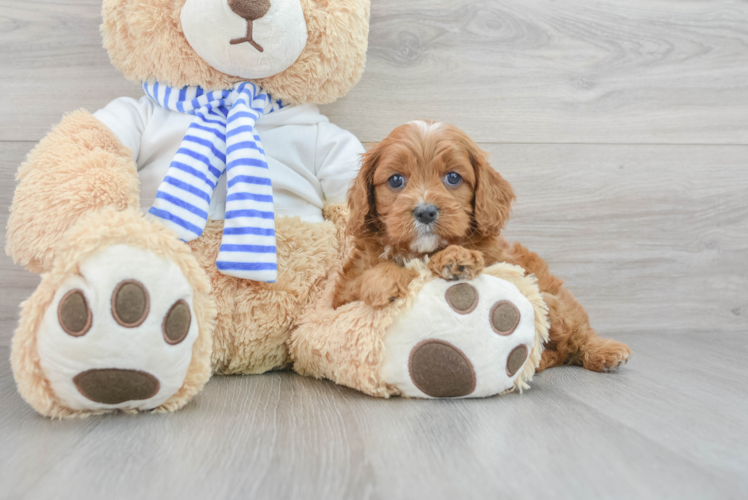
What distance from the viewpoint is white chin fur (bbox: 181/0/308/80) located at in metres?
1.43

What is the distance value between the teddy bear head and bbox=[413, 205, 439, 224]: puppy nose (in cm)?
58

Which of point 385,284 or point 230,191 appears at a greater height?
point 230,191

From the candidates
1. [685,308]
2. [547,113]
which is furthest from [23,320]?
[685,308]

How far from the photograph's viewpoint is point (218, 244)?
154 cm

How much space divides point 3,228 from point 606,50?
2321mm

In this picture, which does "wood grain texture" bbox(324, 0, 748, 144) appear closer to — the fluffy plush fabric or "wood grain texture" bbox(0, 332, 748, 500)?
the fluffy plush fabric

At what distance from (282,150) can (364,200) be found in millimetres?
396

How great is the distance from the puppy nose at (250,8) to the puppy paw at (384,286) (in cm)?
74

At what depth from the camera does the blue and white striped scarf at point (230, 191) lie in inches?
56.3

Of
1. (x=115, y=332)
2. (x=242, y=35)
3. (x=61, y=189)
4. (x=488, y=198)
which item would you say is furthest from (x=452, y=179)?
(x=61, y=189)

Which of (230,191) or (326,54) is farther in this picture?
(326,54)

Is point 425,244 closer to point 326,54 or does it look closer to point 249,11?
point 326,54

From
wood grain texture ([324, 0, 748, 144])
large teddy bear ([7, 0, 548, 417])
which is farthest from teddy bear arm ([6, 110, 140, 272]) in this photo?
wood grain texture ([324, 0, 748, 144])

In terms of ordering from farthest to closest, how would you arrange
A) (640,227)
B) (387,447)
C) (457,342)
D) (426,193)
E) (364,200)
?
(640,227), (364,200), (426,193), (457,342), (387,447)
